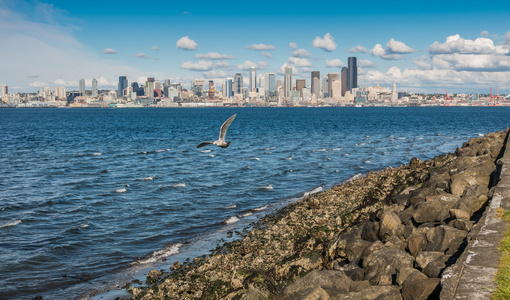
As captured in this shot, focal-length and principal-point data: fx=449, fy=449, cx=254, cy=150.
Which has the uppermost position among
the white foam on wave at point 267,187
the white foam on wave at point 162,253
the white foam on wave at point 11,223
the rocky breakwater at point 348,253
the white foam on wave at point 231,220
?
the rocky breakwater at point 348,253

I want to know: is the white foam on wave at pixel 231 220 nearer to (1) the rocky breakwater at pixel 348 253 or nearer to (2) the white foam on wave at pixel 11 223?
(1) the rocky breakwater at pixel 348 253

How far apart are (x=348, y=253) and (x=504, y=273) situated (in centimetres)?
555

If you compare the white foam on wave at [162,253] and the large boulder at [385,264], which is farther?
the white foam on wave at [162,253]

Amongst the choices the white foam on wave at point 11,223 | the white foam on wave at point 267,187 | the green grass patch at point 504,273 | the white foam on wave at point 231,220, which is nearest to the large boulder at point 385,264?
the green grass patch at point 504,273

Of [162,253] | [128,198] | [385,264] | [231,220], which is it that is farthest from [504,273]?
[128,198]

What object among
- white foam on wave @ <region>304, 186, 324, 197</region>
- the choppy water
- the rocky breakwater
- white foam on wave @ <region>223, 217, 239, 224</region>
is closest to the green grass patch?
the rocky breakwater

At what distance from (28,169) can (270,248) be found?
102ft

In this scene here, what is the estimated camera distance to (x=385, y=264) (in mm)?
10289

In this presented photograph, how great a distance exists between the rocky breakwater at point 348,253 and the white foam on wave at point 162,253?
5.84ft

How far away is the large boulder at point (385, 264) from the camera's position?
9984 mm

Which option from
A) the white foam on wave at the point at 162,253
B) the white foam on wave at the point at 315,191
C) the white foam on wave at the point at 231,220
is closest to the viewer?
the white foam on wave at the point at 162,253

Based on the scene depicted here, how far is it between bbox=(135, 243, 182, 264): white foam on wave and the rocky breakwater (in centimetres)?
178

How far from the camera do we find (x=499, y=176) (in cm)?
1584

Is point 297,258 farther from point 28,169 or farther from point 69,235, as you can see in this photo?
point 28,169
